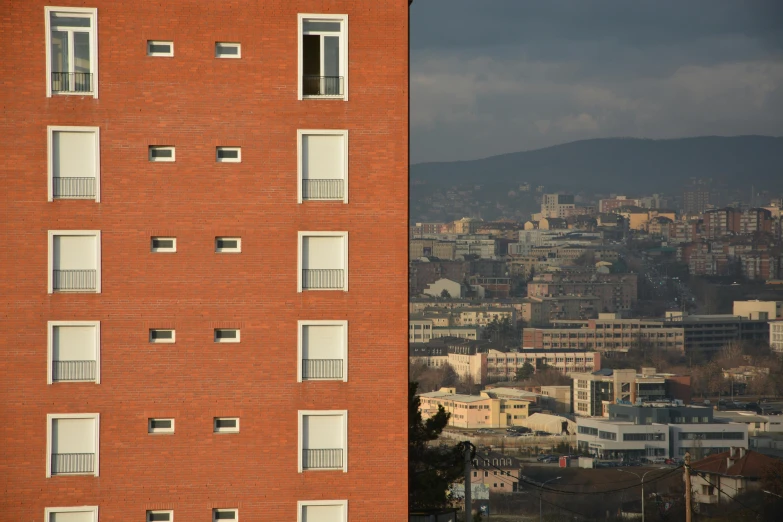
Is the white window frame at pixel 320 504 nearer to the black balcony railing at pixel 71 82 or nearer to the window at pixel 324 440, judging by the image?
the window at pixel 324 440

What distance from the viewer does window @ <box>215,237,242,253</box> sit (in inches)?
558

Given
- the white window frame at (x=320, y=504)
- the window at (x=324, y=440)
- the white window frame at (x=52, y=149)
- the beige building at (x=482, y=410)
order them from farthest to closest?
the beige building at (x=482, y=410) < the window at (x=324, y=440) < the white window frame at (x=320, y=504) < the white window frame at (x=52, y=149)

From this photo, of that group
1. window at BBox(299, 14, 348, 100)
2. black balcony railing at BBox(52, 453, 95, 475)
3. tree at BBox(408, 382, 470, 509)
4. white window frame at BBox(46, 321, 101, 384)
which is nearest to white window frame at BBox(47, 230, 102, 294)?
white window frame at BBox(46, 321, 101, 384)

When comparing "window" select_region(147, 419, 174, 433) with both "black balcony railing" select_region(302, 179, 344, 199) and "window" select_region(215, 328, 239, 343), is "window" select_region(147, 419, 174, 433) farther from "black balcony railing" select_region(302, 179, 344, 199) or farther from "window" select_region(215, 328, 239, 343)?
"black balcony railing" select_region(302, 179, 344, 199)

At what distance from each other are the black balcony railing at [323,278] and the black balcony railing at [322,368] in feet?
3.21

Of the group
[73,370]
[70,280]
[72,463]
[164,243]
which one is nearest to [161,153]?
[164,243]

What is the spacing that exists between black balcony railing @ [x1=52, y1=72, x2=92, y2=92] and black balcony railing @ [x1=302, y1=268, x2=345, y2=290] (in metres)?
3.74

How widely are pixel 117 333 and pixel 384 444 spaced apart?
378 cm

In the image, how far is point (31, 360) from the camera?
13.8 m

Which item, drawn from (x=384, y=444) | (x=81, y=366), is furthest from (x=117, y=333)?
(x=384, y=444)

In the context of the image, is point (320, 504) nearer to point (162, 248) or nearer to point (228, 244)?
point (228, 244)

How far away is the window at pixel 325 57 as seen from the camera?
14.3 meters

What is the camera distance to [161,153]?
14133 millimetres

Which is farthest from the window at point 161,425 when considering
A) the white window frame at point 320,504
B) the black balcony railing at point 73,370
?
the white window frame at point 320,504
